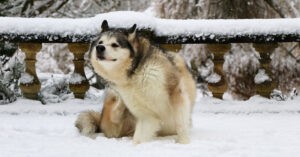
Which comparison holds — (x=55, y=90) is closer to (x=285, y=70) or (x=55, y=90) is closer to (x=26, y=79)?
(x=26, y=79)

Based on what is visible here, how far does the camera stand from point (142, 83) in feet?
11.8

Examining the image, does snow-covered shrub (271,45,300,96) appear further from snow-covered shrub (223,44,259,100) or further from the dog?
the dog

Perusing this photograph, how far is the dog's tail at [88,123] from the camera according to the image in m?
4.02

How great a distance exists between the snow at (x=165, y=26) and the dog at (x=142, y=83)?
1.36 meters

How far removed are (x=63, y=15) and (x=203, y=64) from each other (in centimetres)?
461

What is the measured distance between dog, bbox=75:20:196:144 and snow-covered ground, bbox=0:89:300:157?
165 mm

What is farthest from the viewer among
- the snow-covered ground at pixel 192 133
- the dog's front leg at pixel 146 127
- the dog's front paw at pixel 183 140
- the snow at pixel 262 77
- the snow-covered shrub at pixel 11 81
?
the snow at pixel 262 77

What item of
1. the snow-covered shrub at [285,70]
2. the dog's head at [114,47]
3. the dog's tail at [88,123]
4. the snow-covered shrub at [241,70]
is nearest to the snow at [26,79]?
the dog's tail at [88,123]

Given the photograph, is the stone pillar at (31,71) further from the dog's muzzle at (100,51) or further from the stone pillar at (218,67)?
the stone pillar at (218,67)

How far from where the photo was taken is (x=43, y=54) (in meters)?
12.9

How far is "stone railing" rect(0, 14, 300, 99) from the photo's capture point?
5238 millimetres

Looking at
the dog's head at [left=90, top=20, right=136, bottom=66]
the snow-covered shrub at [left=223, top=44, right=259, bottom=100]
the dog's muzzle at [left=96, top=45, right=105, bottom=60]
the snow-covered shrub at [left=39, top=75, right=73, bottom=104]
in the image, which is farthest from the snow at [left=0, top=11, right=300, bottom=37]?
the snow-covered shrub at [left=223, top=44, right=259, bottom=100]

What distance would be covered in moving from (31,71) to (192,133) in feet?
8.79

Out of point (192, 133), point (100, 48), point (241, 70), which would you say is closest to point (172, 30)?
point (192, 133)
